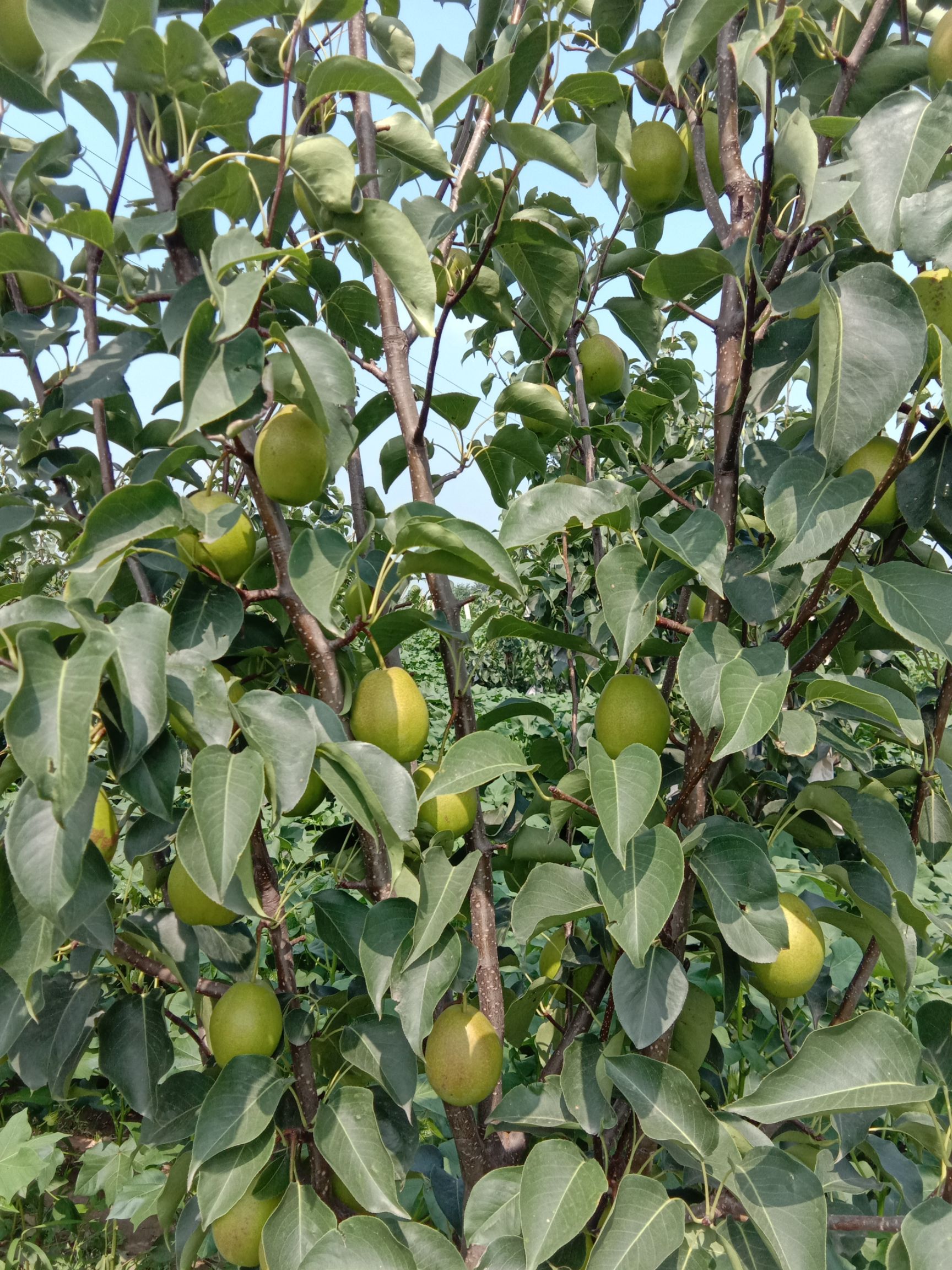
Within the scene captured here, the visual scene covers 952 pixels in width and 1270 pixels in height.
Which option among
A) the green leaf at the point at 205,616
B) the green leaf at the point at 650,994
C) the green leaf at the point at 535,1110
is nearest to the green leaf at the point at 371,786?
the green leaf at the point at 205,616

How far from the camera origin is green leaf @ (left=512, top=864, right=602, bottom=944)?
2.97 ft

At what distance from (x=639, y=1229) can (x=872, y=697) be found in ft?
1.79

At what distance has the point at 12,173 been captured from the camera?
108cm

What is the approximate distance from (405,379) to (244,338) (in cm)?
39

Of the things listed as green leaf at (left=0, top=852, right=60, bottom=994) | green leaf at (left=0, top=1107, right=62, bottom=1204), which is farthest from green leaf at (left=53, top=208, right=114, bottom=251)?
green leaf at (left=0, top=1107, right=62, bottom=1204)

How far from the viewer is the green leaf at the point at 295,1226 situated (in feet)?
3.05

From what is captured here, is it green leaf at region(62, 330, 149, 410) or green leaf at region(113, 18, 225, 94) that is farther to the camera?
green leaf at region(62, 330, 149, 410)

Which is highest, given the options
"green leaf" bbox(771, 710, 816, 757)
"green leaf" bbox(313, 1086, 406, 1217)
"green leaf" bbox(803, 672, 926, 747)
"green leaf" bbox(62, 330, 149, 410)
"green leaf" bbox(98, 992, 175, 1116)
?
"green leaf" bbox(62, 330, 149, 410)

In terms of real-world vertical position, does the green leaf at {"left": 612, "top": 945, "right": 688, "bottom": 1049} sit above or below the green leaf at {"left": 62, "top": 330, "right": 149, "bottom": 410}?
below

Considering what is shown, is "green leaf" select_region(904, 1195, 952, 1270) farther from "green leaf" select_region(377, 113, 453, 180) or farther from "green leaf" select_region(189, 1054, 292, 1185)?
"green leaf" select_region(377, 113, 453, 180)

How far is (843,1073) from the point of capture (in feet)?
2.61

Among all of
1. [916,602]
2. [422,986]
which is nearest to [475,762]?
[422,986]

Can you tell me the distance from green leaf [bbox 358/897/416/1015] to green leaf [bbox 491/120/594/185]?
80cm

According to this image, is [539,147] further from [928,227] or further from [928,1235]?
[928,1235]
